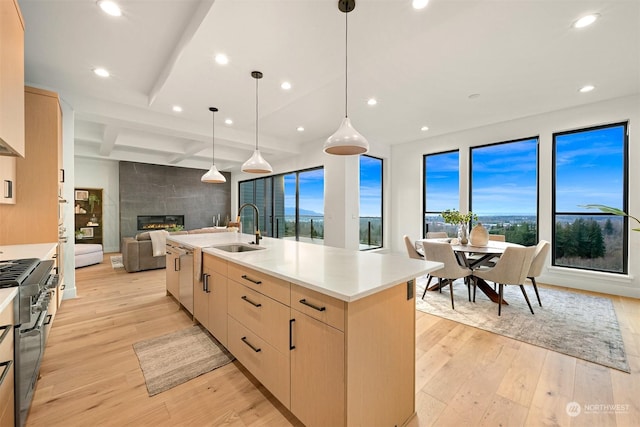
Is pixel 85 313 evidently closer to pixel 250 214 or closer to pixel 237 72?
pixel 237 72

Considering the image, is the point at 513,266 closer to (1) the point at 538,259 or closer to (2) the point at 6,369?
(1) the point at 538,259

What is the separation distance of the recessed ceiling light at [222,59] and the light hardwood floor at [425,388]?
9.22 feet

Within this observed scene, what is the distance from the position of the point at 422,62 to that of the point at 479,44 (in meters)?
0.53

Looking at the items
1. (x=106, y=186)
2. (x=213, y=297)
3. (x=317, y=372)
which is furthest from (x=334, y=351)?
(x=106, y=186)

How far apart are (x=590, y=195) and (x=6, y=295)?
21.0 feet

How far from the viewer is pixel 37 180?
276cm

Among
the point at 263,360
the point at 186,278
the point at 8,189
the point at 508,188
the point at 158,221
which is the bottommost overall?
the point at 263,360

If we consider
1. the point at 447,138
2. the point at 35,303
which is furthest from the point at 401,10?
the point at 447,138

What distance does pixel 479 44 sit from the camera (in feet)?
8.20

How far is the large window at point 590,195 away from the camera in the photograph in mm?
3914

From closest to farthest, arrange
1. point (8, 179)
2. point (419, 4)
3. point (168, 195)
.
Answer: point (419, 4)
point (8, 179)
point (168, 195)

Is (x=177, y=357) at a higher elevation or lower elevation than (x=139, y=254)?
lower

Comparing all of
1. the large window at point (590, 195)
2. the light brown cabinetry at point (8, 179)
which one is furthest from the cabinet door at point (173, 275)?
the large window at point (590, 195)

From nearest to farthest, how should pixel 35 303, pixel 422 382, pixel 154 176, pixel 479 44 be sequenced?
pixel 35 303 → pixel 422 382 → pixel 479 44 → pixel 154 176
